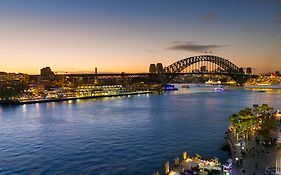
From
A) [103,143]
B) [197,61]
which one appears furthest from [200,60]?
[103,143]

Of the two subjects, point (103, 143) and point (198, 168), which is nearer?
point (198, 168)

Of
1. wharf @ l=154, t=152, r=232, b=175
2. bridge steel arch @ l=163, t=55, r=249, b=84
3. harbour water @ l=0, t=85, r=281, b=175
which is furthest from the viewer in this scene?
bridge steel arch @ l=163, t=55, r=249, b=84

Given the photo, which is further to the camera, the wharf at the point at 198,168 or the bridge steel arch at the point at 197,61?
the bridge steel arch at the point at 197,61

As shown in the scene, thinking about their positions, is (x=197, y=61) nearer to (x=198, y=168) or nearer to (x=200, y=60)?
(x=200, y=60)

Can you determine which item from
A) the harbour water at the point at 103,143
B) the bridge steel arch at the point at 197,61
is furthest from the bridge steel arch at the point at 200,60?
the harbour water at the point at 103,143

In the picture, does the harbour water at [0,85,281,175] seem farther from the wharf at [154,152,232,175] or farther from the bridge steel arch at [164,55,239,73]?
the bridge steel arch at [164,55,239,73]

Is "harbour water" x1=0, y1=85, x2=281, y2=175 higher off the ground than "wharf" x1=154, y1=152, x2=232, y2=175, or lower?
lower

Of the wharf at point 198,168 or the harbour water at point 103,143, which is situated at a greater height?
the wharf at point 198,168

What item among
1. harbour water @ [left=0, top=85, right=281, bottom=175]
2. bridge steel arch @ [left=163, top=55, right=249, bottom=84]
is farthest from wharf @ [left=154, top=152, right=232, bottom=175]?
bridge steel arch @ [left=163, top=55, right=249, bottom=84]

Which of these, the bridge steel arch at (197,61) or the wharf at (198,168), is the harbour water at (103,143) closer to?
the wharf at (198,168)

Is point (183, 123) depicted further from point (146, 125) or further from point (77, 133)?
point (77, 133)

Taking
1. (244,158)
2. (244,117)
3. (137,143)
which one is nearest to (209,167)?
(244,158)
